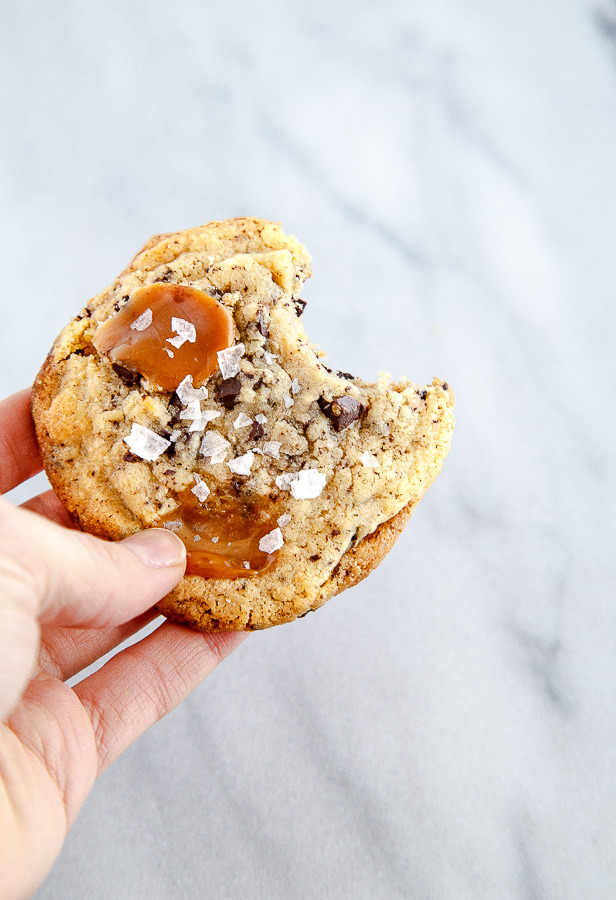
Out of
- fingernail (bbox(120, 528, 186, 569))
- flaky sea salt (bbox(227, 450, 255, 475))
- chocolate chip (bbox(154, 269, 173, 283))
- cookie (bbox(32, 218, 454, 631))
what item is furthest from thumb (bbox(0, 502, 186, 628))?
chocolate chip (bbox(154, 269, 173, 283))

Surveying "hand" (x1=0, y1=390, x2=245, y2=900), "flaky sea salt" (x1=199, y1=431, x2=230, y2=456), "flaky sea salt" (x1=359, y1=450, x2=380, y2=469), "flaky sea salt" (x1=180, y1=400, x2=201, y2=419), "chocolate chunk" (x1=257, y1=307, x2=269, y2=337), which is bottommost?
"hand" (x1=0, y1=390, x2=245, y2=900)

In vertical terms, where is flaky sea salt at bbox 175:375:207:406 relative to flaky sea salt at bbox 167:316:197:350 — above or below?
below

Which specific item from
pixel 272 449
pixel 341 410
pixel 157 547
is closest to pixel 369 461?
pixel 341 410

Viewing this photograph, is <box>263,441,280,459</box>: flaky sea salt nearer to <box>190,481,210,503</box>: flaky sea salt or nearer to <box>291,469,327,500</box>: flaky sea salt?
<box>291,469,327,500</box>: flaky sea salt

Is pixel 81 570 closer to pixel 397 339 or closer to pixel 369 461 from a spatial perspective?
pixel 369 461

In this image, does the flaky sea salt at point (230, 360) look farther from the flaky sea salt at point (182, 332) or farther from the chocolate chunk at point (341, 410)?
the chocolate chunk at point (341, 410)

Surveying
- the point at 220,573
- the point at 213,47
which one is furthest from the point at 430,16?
the point at 220,573

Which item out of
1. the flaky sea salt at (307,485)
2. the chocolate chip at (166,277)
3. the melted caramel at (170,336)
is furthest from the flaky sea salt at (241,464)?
the chocolate chip at (166,277)

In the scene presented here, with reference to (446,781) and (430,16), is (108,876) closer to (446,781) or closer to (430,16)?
(446,781)
